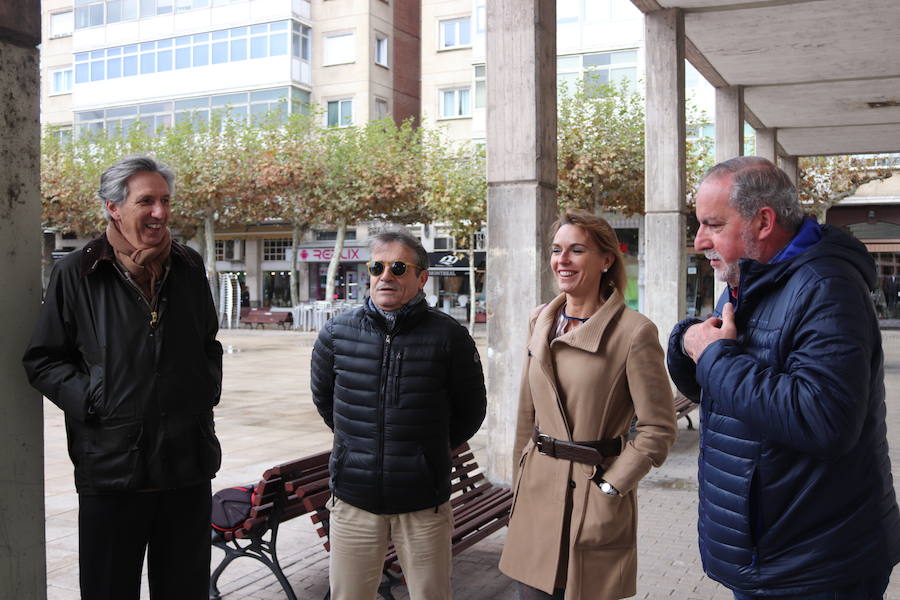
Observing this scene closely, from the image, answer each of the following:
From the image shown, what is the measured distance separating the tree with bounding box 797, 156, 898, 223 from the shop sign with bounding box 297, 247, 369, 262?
63.3ft

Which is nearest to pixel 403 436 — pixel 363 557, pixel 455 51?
pixel 363 557

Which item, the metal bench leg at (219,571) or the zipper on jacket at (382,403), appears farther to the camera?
the metal bench leg at (219,571)

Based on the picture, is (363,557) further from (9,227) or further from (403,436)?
(9,227)

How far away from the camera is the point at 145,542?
3.03 m

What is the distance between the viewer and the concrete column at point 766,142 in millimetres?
17547

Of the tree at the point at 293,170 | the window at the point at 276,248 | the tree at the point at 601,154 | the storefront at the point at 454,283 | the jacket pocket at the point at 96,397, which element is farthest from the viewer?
the window at the point at 276,248

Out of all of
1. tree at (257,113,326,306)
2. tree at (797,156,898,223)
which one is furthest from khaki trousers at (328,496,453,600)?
tree at (797,156,898,223)

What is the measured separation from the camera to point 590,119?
86.3ft

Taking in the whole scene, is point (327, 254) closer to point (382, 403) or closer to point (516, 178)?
point (516, 178)

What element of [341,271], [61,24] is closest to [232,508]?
[341,271]

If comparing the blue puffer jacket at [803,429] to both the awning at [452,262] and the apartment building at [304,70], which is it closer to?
the apartment building at [304,70]

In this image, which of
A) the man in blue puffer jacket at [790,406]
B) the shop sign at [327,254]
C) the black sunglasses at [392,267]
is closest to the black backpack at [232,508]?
the black sunglasses at [392,267]

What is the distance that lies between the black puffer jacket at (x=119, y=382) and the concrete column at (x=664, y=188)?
7.98m

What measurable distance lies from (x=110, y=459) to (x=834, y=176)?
32.1 metres
